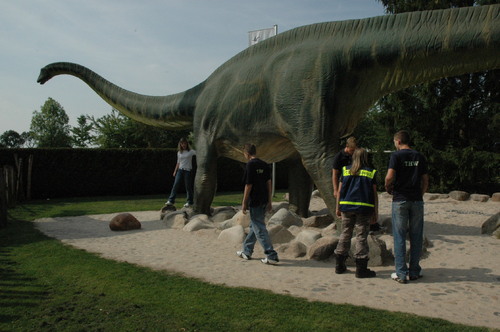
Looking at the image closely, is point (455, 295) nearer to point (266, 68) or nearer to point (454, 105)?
point (266, 68)

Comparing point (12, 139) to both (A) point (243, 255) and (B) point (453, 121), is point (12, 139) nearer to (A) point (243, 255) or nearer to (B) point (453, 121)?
(B) point (453, 121)

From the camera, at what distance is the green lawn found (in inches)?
120

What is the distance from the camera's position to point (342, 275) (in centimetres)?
439

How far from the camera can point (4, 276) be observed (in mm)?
4359

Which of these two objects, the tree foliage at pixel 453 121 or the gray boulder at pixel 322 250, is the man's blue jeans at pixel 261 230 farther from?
the tree foliage at pixel 453 121

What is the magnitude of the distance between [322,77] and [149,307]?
11.4 ft

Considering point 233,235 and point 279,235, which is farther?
point 233,235

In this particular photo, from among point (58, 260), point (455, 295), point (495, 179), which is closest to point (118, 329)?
point (58, 260)

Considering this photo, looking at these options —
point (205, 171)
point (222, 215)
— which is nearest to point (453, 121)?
point (222, 215)

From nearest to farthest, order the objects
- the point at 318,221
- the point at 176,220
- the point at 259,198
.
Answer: the point at 259,198 < the point at 318,221 < the point at 176,220

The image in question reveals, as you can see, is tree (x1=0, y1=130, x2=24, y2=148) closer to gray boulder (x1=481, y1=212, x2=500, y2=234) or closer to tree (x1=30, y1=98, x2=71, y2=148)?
tree (x1=30, y1=98, x2=71, y2=148)

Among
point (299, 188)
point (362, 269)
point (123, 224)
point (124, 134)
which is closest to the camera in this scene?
point (362, 269)

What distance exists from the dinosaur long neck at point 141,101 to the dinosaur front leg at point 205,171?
878 mm

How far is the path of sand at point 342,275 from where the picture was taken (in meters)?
3.55
